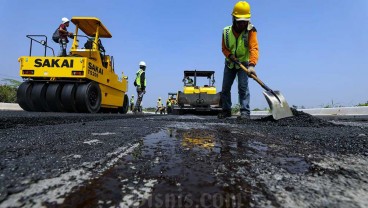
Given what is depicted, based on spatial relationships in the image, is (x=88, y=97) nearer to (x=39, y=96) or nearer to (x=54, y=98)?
(x=54, y=98)

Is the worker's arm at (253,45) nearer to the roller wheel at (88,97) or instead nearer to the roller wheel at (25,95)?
the roller wheel at (88,97)

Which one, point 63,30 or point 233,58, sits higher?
point 63,30

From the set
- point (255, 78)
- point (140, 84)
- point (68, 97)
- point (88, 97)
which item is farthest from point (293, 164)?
point (140, 84)

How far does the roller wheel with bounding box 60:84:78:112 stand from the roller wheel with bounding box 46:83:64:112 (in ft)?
0.40

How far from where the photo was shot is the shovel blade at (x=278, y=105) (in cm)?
429

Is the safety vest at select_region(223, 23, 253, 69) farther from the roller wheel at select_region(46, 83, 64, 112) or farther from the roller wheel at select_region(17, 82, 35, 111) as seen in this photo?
the roller wheel at select_region(17, 82, 35, 111)

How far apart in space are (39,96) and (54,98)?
0.47 metres

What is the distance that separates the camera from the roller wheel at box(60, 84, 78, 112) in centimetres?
811

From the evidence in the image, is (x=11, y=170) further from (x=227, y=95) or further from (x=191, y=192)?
(x=227, y=95)

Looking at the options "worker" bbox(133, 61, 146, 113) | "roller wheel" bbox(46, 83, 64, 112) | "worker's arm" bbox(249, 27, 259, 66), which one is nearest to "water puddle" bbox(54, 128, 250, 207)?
"worker's arm" bbox(249, 27, 259, 66)

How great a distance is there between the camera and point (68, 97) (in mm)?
8109

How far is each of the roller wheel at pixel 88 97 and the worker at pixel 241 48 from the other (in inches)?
171

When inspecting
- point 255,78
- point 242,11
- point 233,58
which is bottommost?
point 255,78

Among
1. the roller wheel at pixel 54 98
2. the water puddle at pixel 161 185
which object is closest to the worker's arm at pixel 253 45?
the water puddle at pixel 161 185
